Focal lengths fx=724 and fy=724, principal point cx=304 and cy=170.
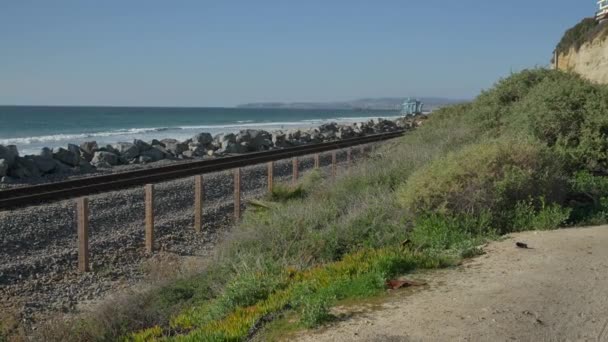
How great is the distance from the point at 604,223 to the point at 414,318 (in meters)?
5.62

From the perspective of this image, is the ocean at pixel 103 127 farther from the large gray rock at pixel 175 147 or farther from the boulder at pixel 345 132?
the boulder at pixel 345 132

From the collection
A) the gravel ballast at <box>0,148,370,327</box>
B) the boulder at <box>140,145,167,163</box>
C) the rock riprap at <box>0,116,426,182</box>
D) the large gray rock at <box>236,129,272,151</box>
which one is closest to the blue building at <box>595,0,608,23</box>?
the rock riprap at <box>0,116,426,182</box>

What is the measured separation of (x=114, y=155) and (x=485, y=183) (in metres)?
21.8

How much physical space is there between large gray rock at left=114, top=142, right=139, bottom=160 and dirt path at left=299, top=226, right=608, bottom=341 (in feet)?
79.2

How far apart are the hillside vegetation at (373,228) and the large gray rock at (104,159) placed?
14.6m

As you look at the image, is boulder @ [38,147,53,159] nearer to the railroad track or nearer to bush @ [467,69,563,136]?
the railroad track

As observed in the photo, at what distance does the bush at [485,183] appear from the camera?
10.3 meters

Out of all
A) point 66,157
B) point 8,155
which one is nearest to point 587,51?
point 66,157

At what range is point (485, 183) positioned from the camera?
34.7 feet

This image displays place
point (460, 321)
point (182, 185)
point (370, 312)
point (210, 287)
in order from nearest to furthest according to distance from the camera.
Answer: point (460, 321), point (370, 312), point (210, 287), point (182, 185)

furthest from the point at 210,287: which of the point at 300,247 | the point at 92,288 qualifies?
the point at 92,288

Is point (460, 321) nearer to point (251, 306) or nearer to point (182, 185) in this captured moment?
point (251, 306)

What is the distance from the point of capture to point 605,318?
6.19 meters

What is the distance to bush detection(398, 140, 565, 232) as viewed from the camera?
10320 mm
